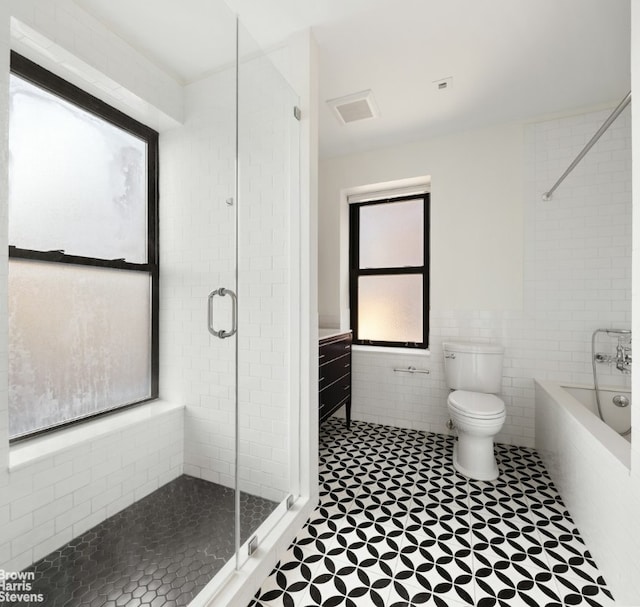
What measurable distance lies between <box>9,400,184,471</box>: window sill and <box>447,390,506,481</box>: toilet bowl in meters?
1.70

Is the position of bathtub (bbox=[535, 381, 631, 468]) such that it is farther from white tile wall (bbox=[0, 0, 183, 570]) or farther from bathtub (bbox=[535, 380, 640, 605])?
white tile wall (bbox=[0, 0, 183, 570])

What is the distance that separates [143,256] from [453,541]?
1.79 metres

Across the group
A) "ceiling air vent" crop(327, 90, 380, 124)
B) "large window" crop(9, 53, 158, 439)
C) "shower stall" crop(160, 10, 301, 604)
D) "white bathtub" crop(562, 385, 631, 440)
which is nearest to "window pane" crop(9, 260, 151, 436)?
"large window" crop(9, 53, 158, 439)

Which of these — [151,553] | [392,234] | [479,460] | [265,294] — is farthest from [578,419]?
[392,234]

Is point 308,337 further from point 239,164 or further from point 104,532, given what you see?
point 104,532

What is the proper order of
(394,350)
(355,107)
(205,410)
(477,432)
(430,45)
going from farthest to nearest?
(394,350) → (355,107) → (477,432) → (430,45) → (205,410)

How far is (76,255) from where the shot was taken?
38.5 inches

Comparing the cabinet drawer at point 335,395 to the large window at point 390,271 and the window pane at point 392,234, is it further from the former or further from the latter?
the window pane at point 392,234

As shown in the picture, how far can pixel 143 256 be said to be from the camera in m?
1.17

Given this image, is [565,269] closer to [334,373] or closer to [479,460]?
[479,460]

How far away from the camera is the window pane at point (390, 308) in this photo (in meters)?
3.10

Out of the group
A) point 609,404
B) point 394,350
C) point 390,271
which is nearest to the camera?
point 609,404

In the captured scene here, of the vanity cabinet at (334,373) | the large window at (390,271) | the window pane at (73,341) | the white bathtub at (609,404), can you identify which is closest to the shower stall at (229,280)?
the window pane at (73,341)

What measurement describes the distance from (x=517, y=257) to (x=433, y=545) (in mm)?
2026
